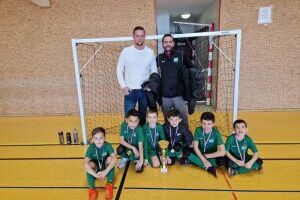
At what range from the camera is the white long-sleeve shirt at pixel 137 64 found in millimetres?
3316

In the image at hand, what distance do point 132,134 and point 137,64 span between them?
988mm

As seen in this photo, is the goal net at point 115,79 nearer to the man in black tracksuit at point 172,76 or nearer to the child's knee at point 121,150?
the man in black tracksuit at point 172,76

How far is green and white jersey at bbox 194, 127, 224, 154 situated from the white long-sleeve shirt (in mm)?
1065

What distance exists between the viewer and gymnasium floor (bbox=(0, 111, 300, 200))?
8.24 feet

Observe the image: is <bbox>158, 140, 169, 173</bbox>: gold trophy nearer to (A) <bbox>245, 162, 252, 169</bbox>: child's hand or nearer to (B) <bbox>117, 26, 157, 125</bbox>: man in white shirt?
(B) <bbox>117, 26, 157, 125</bbox>: man in white shirt

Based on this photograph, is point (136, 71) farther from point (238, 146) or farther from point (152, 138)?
point (238, 146)

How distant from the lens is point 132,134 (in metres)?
3.11

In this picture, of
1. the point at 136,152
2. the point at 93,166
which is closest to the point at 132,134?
the point at 136,152

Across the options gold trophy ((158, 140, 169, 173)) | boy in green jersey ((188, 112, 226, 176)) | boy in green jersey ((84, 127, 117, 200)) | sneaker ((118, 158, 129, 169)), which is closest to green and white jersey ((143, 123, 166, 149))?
gold trophy ((158, 140, 169, 173))

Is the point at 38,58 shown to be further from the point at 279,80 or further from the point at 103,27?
the point at 279,80

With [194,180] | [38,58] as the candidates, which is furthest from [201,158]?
[38,58]

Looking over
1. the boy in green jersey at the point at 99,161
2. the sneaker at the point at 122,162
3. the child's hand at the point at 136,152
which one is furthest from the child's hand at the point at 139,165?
the boy in green jersey at the point at 99,161

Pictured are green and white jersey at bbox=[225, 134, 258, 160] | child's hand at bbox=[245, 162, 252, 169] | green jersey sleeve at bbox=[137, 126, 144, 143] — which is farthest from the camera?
green jersey sleeve at bbox=[137, 126, 144, 143]

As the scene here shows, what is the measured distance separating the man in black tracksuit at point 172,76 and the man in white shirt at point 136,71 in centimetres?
18
